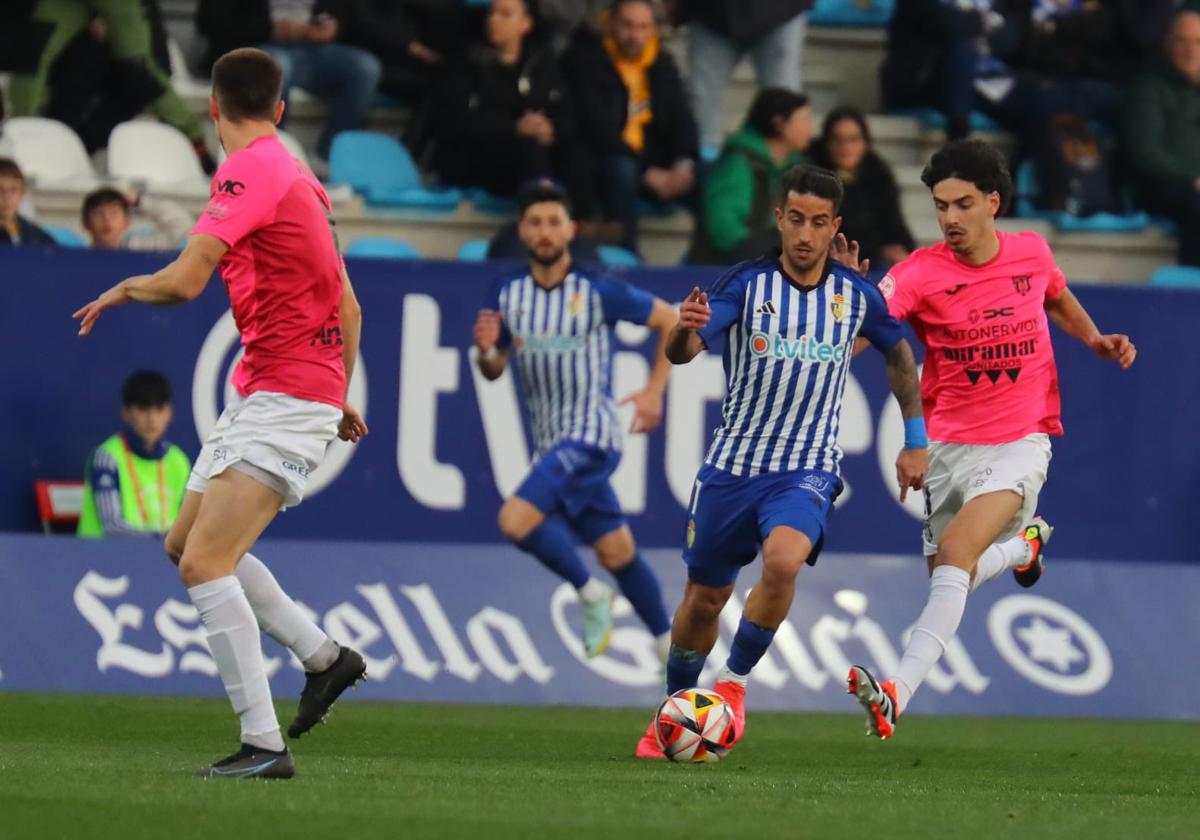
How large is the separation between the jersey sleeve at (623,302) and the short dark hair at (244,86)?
4.22 meters

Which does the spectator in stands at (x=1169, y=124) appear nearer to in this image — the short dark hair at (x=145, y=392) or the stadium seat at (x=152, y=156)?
the stadium seat at (x=152, y=156)

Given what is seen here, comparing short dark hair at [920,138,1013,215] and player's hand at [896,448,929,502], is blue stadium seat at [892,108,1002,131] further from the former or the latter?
player's hand at [896,448,929,502]

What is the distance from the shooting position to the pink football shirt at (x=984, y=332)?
8.75 m

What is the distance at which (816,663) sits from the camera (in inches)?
466

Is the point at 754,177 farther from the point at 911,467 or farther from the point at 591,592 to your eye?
the point at 911,467

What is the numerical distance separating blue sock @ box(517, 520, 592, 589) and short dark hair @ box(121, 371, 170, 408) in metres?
2.38

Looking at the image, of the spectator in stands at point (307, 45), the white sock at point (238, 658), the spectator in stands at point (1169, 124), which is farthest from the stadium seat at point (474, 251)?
the white sock at point (238, 658)

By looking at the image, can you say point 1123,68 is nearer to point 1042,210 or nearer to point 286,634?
point 1042,210

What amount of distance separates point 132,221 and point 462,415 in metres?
2.24

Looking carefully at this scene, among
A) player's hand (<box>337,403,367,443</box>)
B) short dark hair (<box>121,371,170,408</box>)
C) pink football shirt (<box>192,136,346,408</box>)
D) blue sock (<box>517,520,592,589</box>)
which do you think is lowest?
blue sock (<box>517,520,592,589</box>)

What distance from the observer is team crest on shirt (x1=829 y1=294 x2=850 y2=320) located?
8.45 meters

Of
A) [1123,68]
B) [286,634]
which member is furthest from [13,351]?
[1123,68]

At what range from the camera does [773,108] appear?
554 inches

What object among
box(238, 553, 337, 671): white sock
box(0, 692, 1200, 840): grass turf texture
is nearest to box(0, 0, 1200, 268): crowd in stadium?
box(0, 692, 1200, 840): grass turf texture
